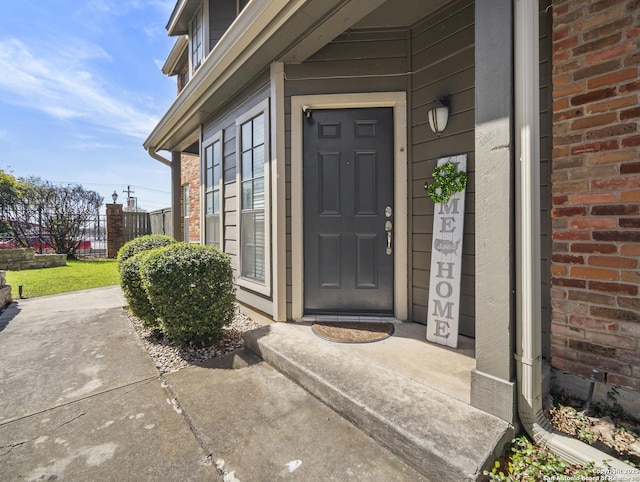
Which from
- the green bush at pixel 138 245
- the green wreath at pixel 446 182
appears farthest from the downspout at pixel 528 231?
the green bush at pixel 138 245

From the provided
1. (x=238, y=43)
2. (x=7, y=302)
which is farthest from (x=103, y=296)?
(x=238, y=43)

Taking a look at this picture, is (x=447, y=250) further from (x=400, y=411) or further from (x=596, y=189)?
(x=400, y=411)

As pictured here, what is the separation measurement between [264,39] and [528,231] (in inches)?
98.4

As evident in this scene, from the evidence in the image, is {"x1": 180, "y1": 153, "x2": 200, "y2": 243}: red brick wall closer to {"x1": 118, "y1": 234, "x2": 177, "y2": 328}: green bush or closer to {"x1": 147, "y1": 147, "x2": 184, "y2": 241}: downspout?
{"x1": 147, "y1": 147, "x2": 184, "y2": 241}: downspout

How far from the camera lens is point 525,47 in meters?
1.32

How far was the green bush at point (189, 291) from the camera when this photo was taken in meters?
2.47

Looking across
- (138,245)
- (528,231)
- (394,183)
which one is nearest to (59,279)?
(138,245)

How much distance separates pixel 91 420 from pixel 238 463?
3.34 feet

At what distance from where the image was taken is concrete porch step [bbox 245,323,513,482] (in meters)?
1.23

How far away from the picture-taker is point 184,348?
264 centimetres

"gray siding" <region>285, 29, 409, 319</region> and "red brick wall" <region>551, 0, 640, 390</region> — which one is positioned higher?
"gray siding" <region>285, 29, 409, 319</region>

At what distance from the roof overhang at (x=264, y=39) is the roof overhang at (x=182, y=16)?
2514mm

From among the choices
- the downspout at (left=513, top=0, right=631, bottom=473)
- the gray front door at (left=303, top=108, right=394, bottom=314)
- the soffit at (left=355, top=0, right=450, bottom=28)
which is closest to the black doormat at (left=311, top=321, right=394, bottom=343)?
the gray front door at (left=303, top=108, right=394, bottom=314)

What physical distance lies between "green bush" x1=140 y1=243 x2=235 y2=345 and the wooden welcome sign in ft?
6.07
